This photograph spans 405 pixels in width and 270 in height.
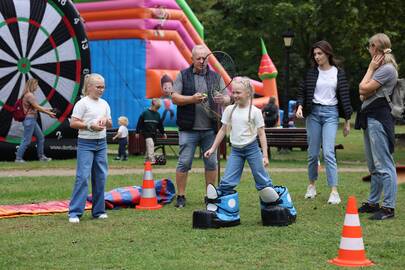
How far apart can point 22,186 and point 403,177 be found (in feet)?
20.3

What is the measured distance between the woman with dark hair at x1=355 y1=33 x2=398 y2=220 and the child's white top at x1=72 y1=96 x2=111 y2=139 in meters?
2.93

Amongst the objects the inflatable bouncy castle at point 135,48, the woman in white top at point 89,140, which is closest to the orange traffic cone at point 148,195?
the woman in white top at point 89,140

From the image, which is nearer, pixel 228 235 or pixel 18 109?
pixel 228 235

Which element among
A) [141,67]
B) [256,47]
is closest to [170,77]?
[141,67]

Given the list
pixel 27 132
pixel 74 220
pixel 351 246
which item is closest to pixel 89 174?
pixel 74 220

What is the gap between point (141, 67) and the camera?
20391 mm

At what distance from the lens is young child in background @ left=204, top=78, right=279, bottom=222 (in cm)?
791

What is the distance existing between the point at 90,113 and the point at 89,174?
69 cm

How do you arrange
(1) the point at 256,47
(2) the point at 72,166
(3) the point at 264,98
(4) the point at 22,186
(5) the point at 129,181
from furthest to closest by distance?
(1) the point at 256,47
(3) the point at 264,98
(2) the point at 72,166
(5) the point at 129,181
(4) the point at 22,186

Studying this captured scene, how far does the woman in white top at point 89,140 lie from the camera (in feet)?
26.9

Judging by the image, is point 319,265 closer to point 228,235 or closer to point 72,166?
point 228,235

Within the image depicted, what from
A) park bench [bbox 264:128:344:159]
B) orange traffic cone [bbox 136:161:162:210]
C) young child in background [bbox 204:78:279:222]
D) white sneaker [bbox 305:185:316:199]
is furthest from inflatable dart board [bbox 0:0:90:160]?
young child in background [bbox 204:78:279:222]

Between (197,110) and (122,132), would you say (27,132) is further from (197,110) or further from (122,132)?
(197,110)

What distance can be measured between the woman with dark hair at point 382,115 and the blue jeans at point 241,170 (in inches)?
51.6
